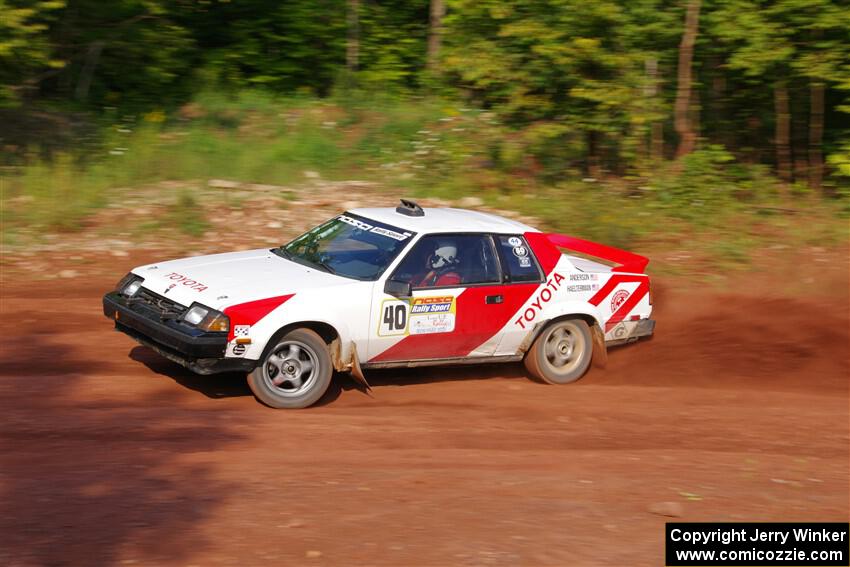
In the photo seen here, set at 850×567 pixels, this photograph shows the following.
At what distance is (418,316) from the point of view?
850 cm

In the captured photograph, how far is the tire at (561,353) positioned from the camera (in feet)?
30.7

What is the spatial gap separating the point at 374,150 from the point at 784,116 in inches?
260

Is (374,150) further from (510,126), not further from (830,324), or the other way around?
(830,324)

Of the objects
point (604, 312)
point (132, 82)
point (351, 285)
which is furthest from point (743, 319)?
point (132, 82)

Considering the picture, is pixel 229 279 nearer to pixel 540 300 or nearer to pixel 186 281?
pixel 186 281

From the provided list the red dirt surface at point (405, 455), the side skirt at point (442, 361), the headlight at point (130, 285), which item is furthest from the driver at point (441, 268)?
the headlight at point (130, 285)

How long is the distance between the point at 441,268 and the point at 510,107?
7.95 meters

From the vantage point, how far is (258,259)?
8.91 metres

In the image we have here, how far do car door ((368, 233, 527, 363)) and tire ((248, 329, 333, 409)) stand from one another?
498mm

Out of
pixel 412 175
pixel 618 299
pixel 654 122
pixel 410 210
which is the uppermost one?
pixel 654 122

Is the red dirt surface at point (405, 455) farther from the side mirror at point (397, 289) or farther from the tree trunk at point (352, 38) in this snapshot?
the tree trunk at point (352, 38)

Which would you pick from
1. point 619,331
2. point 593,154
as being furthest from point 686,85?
point 619,331

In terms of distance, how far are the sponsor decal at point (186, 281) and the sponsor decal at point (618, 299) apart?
12.5 ft

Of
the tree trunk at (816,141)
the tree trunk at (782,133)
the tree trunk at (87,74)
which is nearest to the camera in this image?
the tree trunk at (816,141)
